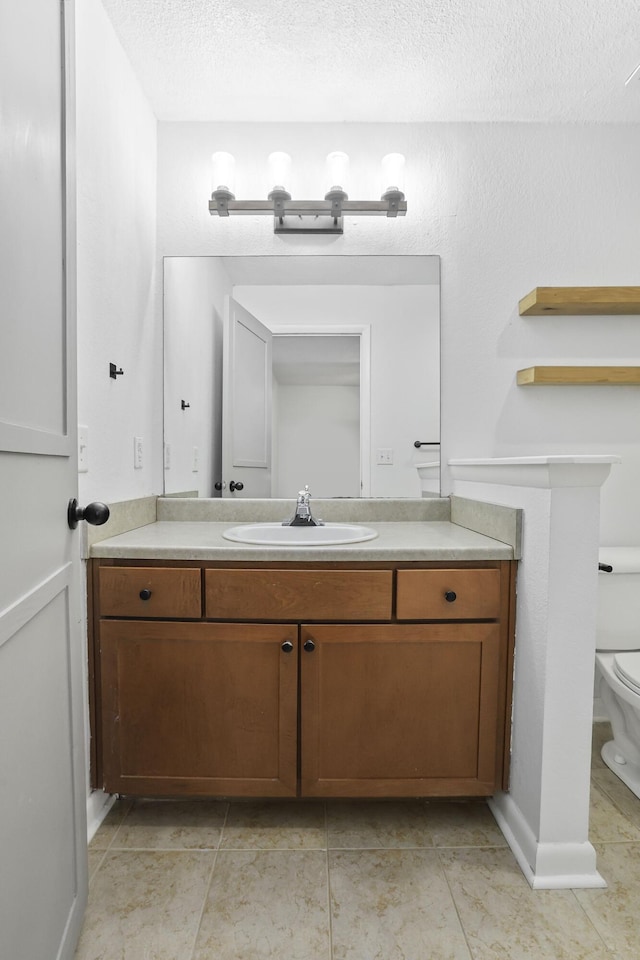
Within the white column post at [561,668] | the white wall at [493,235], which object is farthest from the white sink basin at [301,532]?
the white column post at [561,668]

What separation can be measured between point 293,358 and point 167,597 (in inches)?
40.5

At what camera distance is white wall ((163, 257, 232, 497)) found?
6.68 ft

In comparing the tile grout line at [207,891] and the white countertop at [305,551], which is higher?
the white countertop at [305,551]

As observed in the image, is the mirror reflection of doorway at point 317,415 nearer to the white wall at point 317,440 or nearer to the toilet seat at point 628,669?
the white wall at point 317,440

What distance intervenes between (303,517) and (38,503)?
3.46 ft

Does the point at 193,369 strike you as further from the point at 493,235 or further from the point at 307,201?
the point at 493,235

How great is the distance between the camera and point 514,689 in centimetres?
147

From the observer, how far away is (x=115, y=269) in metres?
1.66

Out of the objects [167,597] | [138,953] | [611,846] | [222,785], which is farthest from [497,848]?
[167,597]

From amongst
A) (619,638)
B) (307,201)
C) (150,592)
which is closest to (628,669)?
(619,638)

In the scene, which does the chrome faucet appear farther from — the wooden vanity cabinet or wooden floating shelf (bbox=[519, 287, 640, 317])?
wooden floating shelf (bbox=[519, 287, 640, 317])

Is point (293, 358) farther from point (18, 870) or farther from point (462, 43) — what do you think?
point (18, 870)

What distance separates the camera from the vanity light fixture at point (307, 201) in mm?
1916

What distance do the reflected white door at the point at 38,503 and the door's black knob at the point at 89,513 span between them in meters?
0.02
